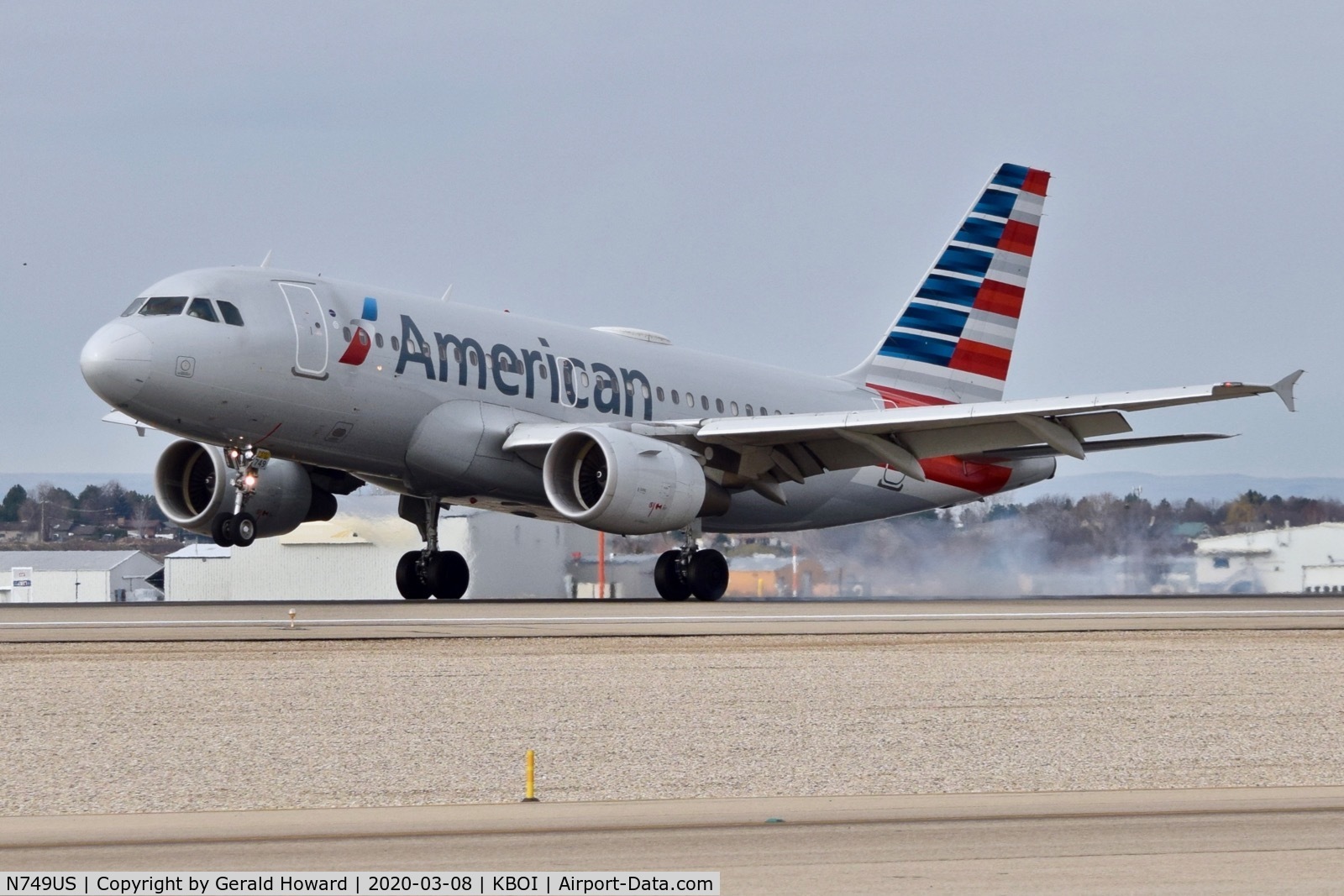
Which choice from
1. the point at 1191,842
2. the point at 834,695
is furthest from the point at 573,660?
the point at 1191,842

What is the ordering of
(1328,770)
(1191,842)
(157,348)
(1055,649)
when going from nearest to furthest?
(1191,842) → (1328,770) → (1055,649) → (157,348)

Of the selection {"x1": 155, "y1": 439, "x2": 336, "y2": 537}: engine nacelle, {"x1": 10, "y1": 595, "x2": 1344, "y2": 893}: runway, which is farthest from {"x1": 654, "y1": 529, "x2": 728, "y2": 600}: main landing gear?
{"x1": 155, "y1": 439, "x2": 336, "y2": 537}: engine nacelle

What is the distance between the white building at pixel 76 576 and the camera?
46.8 meters

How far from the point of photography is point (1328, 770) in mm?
11438

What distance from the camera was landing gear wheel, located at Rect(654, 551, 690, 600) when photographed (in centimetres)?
2884

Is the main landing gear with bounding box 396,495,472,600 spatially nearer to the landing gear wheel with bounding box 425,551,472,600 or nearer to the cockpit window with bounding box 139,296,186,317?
the landing gear wheel with bounding box 425,551,472,600

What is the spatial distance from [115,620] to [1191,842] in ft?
57.8

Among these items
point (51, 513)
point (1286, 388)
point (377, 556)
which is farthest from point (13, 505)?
point (1286, 388)

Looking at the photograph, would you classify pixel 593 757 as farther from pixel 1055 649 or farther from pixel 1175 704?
pixel 1055 649

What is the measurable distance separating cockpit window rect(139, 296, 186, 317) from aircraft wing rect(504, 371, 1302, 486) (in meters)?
5.56

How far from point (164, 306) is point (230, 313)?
96 cm

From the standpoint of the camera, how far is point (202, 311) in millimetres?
25531

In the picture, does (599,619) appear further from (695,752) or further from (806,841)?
(806,841)

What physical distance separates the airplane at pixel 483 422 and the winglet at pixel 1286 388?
0.13 feet
